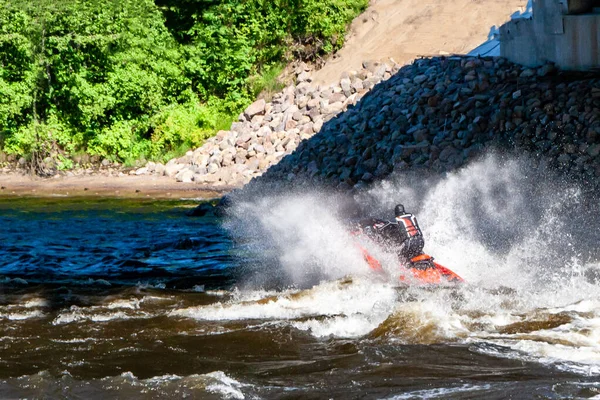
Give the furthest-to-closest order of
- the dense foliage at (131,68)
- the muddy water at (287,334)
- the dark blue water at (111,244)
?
the dense foliage at (131,68), the dark blue water at (111,244), the muddy water at (287,334)

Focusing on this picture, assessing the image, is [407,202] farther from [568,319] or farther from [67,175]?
[67,175]

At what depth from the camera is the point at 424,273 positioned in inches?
512

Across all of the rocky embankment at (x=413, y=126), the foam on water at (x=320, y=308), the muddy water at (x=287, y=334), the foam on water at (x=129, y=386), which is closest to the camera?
the foam on water at (x=129, y=386)

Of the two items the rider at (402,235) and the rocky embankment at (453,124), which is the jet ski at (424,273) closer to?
the rider at (402,235)

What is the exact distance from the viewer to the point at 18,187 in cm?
2816

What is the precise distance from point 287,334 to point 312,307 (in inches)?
53.8

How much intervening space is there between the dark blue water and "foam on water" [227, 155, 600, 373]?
91cm

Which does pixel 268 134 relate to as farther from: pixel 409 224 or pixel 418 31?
Result: pixel 409 224

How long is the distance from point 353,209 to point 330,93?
28.8 ft

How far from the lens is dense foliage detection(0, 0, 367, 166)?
100 ft

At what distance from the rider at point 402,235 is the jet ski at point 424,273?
12 cm

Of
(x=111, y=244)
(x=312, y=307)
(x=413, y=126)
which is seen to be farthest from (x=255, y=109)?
(x=312, y=307)

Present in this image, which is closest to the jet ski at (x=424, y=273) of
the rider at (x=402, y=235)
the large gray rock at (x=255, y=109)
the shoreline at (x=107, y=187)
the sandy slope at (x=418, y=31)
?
the rider at (x=402, y=235)

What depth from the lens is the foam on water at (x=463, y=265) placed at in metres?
10.8
